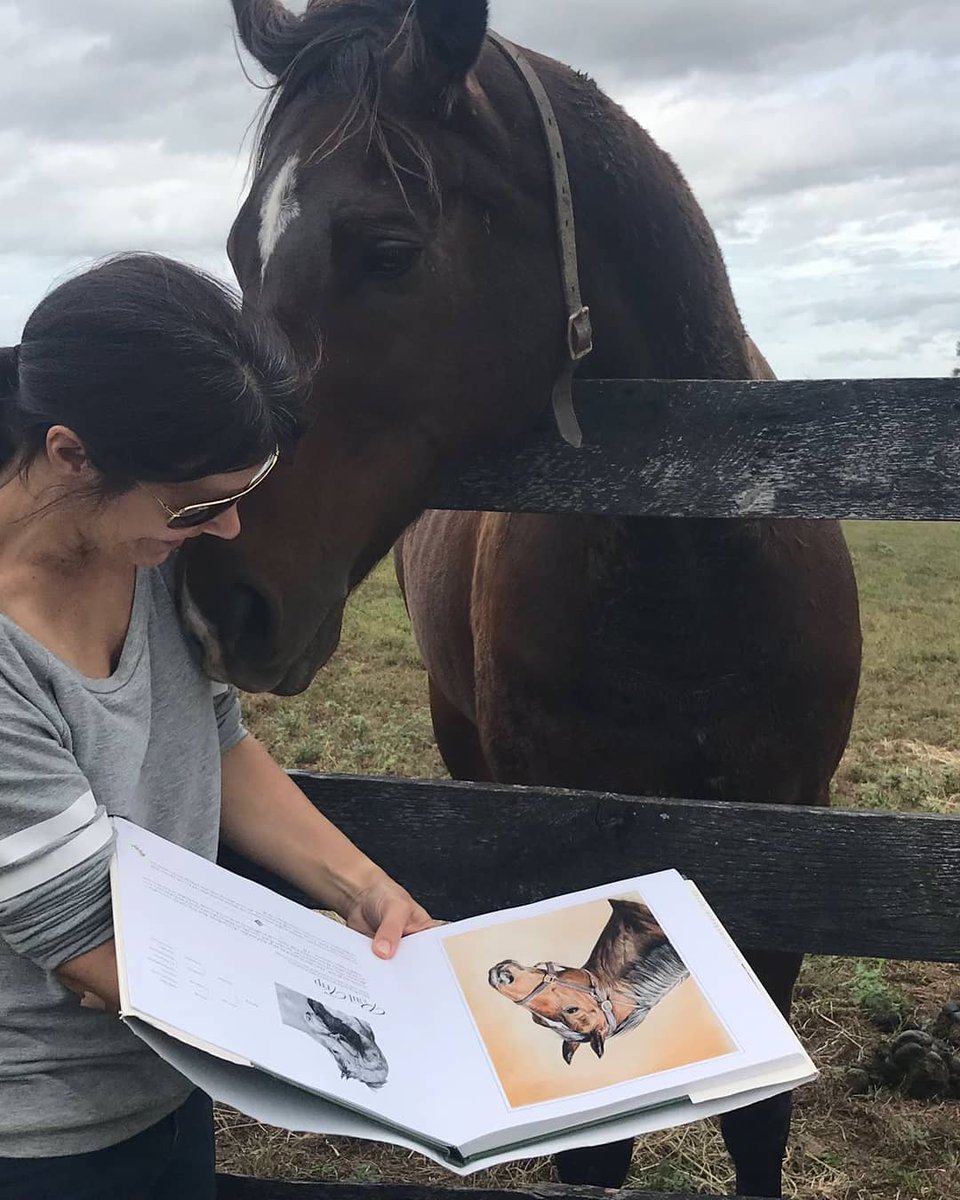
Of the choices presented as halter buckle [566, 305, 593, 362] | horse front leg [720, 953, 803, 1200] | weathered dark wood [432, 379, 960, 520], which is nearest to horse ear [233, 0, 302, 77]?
halter buckle [566, 305, 593, 362]

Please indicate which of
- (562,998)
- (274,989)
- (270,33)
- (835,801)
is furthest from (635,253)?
(835,801)

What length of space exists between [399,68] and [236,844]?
137 centimetres

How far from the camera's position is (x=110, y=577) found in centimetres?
137

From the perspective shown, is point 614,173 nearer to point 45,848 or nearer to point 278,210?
point 278,210

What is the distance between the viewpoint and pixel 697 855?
1.80 meters

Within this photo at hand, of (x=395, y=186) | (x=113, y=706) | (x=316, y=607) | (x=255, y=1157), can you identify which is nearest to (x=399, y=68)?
(x=395, y=186)

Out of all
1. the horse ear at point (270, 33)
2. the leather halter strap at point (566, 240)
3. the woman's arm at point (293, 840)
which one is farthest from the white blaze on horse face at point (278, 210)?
the woman's arm at point (293, 840)

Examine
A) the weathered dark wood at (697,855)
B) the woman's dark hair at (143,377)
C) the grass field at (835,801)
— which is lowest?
the grass field at (835,801)

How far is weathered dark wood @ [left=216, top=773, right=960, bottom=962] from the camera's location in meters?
1.75

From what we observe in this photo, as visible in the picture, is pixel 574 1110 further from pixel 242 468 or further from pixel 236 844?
pixel 242 468

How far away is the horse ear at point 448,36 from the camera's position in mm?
1812

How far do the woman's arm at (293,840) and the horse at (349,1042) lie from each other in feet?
0.97

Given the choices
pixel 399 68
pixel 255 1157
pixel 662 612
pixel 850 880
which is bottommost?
pixel 255 1157

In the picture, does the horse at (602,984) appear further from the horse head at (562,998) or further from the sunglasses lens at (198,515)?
the sunglasses lens at (198,515)
